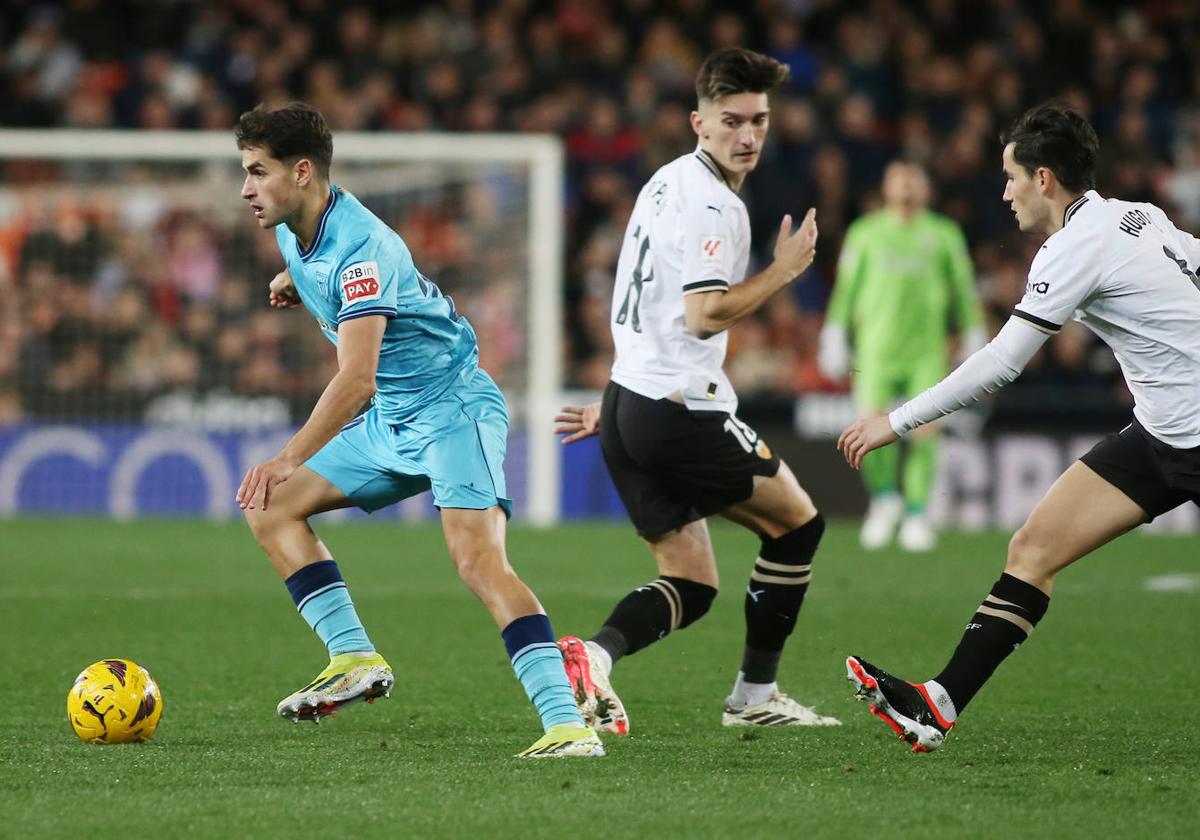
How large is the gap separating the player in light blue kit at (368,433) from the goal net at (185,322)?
28.4ft

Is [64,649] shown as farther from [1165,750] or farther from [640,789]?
[1165,750]

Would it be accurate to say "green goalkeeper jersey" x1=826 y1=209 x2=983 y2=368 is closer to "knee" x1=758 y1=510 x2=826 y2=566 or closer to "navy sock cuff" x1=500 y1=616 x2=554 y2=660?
"knee" x1=758 y1=510 x2=826 y2=566

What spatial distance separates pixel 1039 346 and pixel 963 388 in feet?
0.81

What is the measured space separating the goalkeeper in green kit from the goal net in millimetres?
3033

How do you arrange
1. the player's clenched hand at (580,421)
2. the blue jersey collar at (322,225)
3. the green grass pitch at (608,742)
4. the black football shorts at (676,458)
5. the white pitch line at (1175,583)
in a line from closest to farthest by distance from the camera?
the green grass pitch at (608,742), the blue jersey collar at (322,225), the black football shorts at (676,458), the player's clenched hand at (580,421), the white pitch line at (1175,583)

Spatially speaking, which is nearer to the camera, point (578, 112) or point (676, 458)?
point (676, 458)

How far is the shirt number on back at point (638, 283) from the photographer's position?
5898 millimetres

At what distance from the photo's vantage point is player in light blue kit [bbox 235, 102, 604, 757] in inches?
204

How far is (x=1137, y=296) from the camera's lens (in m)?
5.15

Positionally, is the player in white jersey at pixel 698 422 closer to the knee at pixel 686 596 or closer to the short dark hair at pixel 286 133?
→ the knee at pixel 686 596

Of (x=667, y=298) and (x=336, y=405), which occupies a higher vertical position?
(x=667, y=298)

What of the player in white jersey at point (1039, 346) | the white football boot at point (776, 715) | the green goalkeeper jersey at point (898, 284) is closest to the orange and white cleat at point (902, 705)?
the player in white jersey at point (1039, 346)

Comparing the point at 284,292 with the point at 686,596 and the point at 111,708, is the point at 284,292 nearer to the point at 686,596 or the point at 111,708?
the point at 111,708

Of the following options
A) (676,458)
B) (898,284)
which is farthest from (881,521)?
(676,458)
